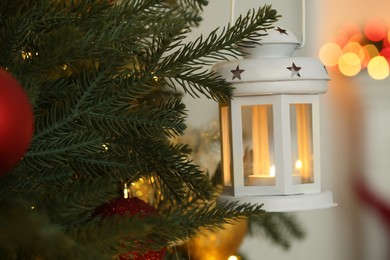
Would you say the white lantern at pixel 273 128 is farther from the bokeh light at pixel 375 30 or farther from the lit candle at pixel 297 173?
the bokeh light at pixel 375 30

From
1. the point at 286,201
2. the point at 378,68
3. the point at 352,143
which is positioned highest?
the point at 378,68

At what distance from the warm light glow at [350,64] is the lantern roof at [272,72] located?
3.00 ft

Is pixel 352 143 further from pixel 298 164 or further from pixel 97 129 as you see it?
pixel 97 129

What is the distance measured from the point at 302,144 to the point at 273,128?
0.09 metres

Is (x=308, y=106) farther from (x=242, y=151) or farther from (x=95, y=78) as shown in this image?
(x=95, y=78)

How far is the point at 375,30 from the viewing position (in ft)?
5.41

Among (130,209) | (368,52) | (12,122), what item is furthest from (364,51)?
(12,122)

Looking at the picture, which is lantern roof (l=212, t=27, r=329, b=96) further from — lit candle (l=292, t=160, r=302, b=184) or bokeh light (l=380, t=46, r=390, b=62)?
bokeh light (l=380, t=46, r=390, b=62)

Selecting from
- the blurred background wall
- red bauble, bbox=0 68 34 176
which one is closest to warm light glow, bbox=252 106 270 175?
red bauble, bbox=0 68 34 176

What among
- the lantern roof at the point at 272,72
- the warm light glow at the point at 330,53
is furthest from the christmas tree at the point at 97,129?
the warm light glow at the point at 330,53

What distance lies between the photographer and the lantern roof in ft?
2.38

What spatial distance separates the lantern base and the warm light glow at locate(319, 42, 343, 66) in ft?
2.94

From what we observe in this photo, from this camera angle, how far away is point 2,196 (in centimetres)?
39

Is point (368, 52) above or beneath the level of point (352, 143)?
above
